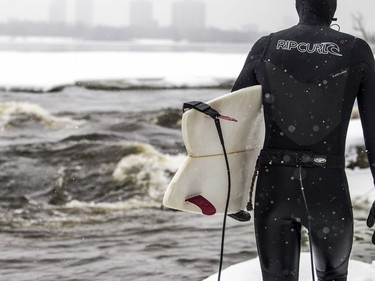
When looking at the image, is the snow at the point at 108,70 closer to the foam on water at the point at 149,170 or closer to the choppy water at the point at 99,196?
the choppy water at the point at 99,196

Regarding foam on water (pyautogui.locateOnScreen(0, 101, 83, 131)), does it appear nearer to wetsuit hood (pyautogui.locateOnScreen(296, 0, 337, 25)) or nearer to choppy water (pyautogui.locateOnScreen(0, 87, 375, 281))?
choppy water (pyautogui.locateOnScreen(0, 87, 375, 281))

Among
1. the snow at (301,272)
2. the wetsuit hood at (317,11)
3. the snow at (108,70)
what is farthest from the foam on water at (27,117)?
the wetsuit hood at (317,11)

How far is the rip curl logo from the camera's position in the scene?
2514 millimetres

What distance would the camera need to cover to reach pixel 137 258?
662 cm

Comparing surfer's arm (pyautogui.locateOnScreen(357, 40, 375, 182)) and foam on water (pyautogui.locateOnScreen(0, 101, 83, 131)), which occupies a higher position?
surfer's arm (pyautogui.locateOnScreen(357, 40, 375, 182))

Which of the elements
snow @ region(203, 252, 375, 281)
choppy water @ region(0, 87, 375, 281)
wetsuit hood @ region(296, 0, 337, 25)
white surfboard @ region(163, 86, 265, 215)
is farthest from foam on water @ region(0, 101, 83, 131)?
wetsuit hood @ region(296, 0, 337, 25)

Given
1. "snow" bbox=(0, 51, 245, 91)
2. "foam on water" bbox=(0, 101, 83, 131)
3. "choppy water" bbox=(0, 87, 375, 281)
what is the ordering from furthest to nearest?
"snow" bbox=(0, 51, 245, 91), "foam on water" bbox=(0, 101, 83, 131), "choppy water" bbox=(0, 87, 375, 281)

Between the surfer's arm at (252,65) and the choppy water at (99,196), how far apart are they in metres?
3.60

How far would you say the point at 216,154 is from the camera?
2617 mm

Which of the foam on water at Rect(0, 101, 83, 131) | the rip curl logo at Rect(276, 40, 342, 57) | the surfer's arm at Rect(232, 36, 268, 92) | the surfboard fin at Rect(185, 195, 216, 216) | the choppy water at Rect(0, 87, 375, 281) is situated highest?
the rip curl logo at Rect(276, 40, 342, 57)

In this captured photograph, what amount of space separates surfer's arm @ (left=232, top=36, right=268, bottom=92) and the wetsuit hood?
17cm

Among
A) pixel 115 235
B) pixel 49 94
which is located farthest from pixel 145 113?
pixel 115 235

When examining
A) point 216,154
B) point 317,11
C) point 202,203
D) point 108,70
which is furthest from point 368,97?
point 108,70

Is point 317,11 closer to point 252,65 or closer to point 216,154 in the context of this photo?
point 252,65
